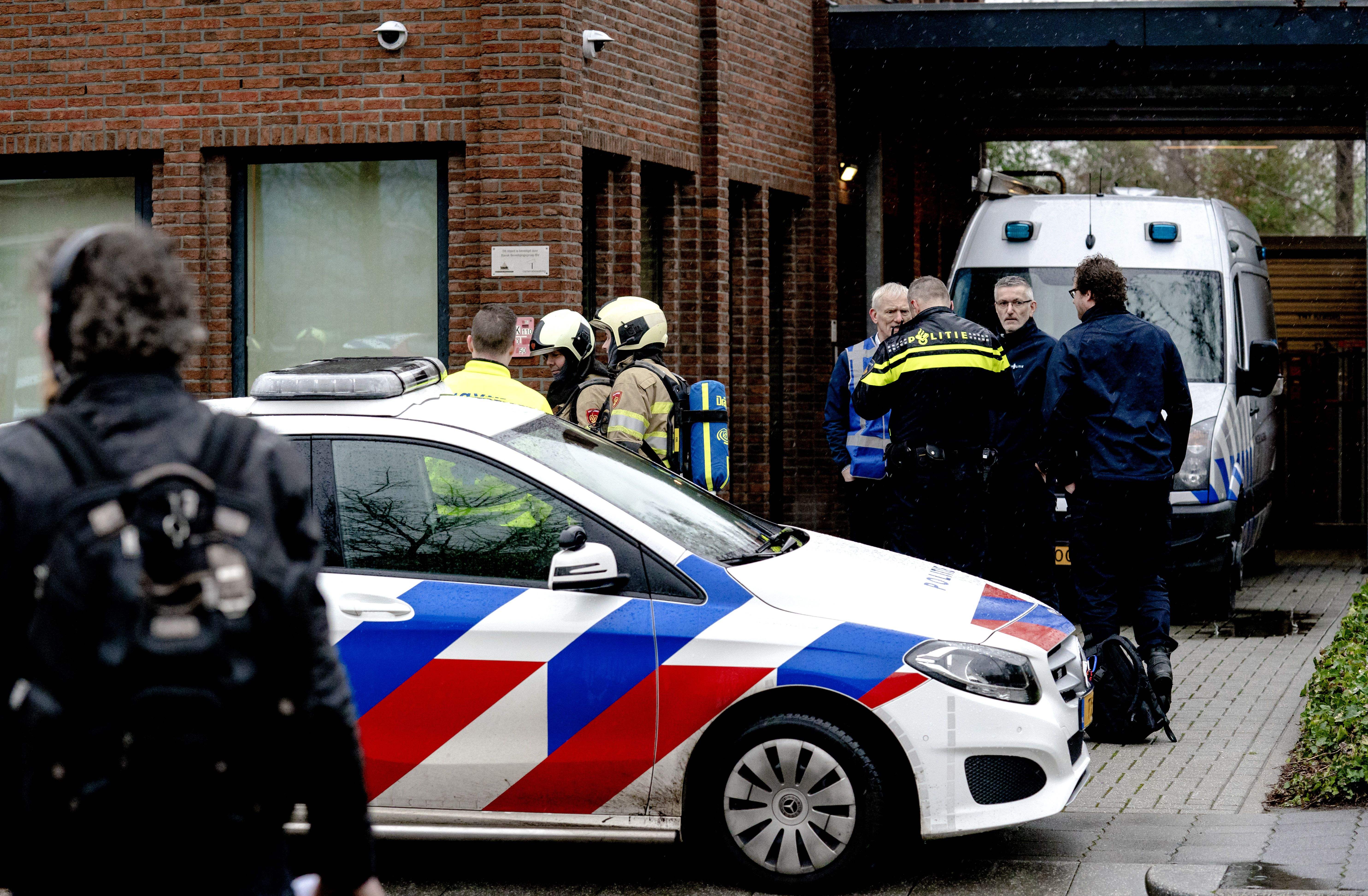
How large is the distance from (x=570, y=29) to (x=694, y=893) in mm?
6543

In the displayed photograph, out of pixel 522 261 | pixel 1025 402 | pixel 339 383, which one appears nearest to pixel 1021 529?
pixel 1025 402

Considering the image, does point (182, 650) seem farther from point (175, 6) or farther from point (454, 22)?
point (175, 6)

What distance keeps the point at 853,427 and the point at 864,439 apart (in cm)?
20

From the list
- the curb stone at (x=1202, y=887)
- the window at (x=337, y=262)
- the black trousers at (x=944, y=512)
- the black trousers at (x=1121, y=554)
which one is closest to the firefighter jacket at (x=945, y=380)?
the black trousers at (x=944, y=512)

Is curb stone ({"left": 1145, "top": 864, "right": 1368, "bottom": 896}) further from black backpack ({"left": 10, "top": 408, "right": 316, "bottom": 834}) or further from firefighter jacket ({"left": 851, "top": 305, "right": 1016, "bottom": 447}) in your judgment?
black backpack ({"left": 10, "top": 408, "right": 316, "bottom": 834})

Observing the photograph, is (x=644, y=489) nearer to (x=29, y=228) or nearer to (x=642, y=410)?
(x=642, y=410)

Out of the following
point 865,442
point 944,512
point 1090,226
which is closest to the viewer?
point 944,512

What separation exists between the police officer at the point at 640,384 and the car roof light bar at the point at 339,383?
1654 mm

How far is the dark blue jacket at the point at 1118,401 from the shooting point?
750cm

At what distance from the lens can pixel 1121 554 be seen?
7.63m

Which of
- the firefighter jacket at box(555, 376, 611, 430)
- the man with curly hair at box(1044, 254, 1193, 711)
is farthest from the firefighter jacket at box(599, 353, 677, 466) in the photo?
the man with curly hair at box(1044, 254, 1193, 711)

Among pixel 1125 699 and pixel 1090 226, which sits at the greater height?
pixel 1090 226

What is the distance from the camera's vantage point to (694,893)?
17.2ft

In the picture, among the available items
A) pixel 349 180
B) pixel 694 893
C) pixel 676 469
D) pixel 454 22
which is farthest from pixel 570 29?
pixel 694 893
